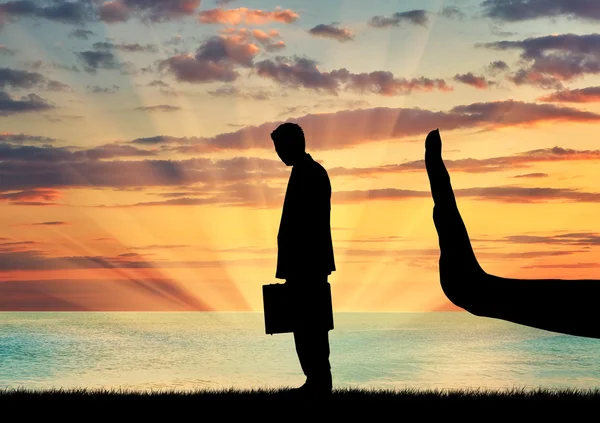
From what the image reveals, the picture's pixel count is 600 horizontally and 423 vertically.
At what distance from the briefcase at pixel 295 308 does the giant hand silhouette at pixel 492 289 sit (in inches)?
169

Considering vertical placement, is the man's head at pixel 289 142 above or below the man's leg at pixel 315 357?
above

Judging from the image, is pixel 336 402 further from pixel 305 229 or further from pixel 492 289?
pixel 492 289

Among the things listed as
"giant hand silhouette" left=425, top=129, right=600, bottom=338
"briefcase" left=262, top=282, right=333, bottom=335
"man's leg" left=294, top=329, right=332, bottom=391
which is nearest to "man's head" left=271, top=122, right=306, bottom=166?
"briefcase" left=262, top=282, right=333, bottom=335

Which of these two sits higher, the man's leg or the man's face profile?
the man's face profile

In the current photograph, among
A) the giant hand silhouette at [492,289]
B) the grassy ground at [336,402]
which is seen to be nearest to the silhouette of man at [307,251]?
the grassy ground at [336,402]

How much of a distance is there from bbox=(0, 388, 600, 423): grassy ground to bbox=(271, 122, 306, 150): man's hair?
2819mm

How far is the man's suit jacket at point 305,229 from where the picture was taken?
8844 millimetres

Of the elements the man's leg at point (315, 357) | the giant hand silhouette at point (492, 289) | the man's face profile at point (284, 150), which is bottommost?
the man's leg at point (315, 357)

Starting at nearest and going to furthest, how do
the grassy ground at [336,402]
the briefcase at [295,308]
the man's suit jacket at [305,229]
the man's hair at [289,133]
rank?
the briefcase at [295,308] < the man's suit jacket at [305,229] < the grassy ground at [336,402] < the man's hair at [289,133]

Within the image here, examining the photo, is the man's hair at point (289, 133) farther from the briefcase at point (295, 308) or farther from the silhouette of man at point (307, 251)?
the briefcase at point (295, 308)

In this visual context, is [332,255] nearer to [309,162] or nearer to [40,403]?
[309,162]

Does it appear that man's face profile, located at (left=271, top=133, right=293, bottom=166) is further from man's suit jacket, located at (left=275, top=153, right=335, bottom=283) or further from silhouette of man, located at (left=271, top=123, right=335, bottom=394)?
man's suit jacket, located at (left=275, top=153, right=335, bottom=283)

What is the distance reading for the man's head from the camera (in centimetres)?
914

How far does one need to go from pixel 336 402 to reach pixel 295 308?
5.31 feet
